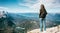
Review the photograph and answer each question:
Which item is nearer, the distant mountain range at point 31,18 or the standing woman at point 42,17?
the standing woman at point 42,17

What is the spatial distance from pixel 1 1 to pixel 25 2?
32.8 inches

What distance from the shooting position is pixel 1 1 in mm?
9062

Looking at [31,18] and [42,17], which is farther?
[31,18]

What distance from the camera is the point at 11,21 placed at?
9.07m

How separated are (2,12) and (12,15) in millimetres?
363

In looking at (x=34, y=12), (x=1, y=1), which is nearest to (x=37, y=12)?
(x=34, y=12)

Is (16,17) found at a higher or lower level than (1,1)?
lower

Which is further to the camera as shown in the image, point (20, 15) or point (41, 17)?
point (20, 15)

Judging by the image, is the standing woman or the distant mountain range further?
the distant mountain range

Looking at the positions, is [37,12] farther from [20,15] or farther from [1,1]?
[1,1]

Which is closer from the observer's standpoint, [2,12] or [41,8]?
[41,8]

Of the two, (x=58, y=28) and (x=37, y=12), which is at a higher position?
(x=37, y=12)

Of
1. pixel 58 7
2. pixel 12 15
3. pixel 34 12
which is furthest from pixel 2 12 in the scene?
pixel 58 7

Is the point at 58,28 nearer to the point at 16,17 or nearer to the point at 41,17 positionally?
the point at 41,17
